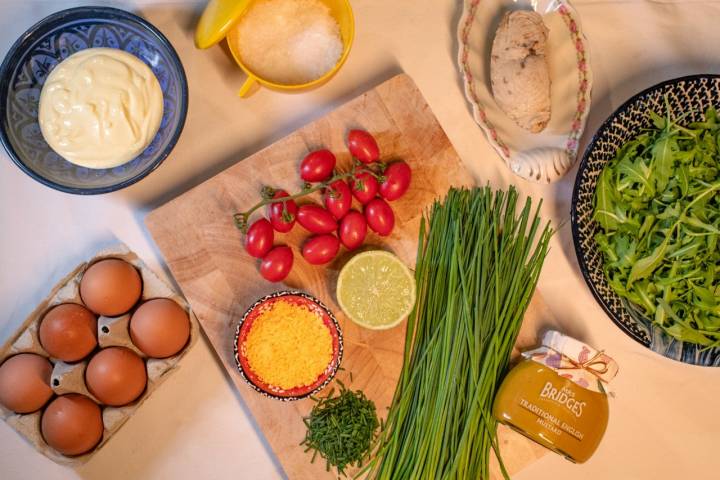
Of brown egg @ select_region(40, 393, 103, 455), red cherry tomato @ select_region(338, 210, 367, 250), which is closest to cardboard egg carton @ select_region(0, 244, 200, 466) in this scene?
brown egg @ select_region(40, 393, 103, 455)

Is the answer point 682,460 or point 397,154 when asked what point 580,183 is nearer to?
point 397,154

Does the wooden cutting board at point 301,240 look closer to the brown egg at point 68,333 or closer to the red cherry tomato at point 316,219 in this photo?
the red cherry tomato at point 316,219

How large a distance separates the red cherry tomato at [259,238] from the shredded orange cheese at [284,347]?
116mm

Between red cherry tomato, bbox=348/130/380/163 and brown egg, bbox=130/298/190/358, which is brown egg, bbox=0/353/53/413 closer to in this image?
brown egg, bbox=130/298/190/358

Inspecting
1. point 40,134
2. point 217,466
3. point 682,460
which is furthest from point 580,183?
point 40,134

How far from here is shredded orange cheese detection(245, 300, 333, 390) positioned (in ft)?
4.08

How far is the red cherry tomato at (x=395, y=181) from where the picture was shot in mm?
1299

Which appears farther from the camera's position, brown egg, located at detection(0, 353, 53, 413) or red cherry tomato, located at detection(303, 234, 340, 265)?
red cherry tomato, located at detection(303, 234, 340, 265)

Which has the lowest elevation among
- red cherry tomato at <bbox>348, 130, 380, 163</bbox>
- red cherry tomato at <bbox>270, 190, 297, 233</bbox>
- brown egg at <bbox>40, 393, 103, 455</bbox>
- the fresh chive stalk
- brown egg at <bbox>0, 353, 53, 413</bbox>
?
the fresh chive stalk

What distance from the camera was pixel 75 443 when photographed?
1.17 metres

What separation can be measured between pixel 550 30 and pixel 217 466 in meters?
1.22

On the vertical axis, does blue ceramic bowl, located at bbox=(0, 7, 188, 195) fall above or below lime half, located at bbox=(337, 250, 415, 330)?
above

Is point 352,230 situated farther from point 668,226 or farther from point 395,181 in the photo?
point 668,226

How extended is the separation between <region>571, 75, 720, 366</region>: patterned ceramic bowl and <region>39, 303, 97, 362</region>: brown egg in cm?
99
